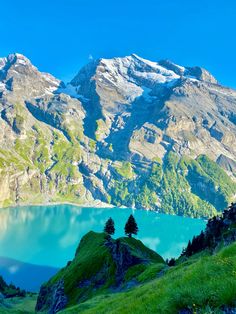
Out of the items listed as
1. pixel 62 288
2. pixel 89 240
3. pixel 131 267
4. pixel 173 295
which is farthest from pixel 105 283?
pixel 173 295

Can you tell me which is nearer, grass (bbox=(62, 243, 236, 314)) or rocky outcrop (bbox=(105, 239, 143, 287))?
grass (bbox=(62, 243, 236, 314))

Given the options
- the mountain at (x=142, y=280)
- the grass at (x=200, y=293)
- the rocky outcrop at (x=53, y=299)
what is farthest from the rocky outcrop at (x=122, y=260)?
the grass at (x=200, y=293)

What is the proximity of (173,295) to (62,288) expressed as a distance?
61.7 m

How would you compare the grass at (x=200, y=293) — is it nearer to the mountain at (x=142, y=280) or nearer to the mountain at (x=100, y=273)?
the mountain at (x=142, y=280)

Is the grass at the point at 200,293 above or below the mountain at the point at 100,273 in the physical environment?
below

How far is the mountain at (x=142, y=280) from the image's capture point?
13.3 m

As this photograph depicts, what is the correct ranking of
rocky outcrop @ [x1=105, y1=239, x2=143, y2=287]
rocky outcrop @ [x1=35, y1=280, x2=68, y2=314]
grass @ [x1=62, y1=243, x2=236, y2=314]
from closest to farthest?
1. grass @ [x1=62, y1=243, x2=236, y2=314]
2. rocky outcrop @ [x1=105, y1=239, x2=143, y2=287]
3. rocky outcrop @ [x1=35, y1=280, x2=68, y2=314]

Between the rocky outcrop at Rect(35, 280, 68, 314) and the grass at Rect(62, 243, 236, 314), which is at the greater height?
the rocky outcrop at Rect(35, 280, 68, 314)

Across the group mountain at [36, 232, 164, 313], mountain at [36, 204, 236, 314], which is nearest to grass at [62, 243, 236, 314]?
mountain at [36, 204, 236, 314]

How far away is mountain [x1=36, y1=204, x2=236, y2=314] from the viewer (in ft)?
43.5

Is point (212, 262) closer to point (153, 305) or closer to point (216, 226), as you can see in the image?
point (153, 305)

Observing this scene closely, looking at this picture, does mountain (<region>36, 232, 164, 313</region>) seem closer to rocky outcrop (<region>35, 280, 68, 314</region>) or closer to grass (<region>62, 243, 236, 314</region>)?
rocky outcrop (<region>35, 280, 68, 314</region>)

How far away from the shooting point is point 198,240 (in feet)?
356

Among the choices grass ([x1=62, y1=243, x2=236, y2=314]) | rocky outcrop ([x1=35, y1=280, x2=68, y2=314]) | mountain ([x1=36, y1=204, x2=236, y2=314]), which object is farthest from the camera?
rocky outcrop ([x1=35, y1=280, x2=68, y2=314])
